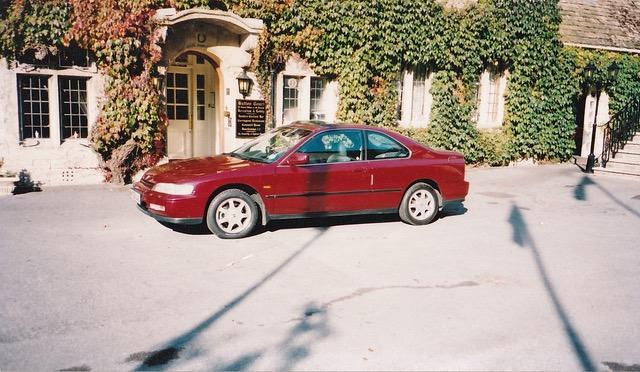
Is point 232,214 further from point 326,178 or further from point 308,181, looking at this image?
point 326,178

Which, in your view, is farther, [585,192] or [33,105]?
[585,192]

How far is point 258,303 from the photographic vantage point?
5711 mm

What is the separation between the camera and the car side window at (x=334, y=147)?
8633 millimetres

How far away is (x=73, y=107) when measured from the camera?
12.3 metres

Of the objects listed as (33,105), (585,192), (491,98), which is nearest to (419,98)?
(491,98)

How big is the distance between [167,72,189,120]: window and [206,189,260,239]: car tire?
291 inches

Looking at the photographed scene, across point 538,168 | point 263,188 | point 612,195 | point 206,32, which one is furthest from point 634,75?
point 263,188

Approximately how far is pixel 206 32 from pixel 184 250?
724 cm

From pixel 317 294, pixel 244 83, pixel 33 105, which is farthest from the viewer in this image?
pixel 244 83

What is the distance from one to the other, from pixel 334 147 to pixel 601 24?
15.0 m

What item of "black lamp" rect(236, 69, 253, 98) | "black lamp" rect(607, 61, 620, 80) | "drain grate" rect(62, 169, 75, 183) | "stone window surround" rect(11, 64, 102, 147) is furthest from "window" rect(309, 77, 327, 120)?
"black lamp" rect(607, 61, 620, 80)

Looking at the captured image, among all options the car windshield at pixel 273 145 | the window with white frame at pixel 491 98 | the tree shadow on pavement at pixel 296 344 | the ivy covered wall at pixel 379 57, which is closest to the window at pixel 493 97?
the window with white frame at pixel 491 98

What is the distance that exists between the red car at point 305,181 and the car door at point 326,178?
0.05 ft

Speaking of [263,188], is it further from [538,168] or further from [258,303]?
[538,168]
